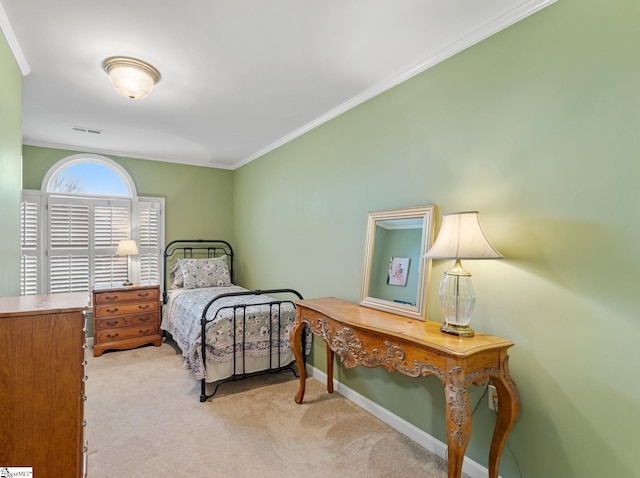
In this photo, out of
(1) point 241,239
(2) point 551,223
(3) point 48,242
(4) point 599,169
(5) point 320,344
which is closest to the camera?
(4) point 599,169

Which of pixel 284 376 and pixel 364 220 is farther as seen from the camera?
pixel 284 376

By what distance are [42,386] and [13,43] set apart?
6.43 ft

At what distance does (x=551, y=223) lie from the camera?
1.60 meters

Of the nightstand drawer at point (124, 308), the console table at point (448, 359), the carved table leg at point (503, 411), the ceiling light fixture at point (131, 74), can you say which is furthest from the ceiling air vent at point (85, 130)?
the carved table leg at point (503, 411)

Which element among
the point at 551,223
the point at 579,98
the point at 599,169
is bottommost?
the point at 551,223

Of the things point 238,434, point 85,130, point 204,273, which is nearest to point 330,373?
point 238,434

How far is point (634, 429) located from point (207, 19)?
2730mm

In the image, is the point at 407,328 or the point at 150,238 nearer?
the point at 407,328

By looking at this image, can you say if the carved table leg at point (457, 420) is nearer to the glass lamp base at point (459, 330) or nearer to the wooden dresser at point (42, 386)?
the glass lamp base at point (459, 330)

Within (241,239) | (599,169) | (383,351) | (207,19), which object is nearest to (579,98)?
(599,169)

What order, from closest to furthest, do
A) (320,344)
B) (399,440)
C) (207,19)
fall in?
(207,19) < (399,440) < (320,344)

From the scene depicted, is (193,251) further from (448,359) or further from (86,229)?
A: (448,359)

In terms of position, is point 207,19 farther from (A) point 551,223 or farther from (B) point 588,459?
(B) point 588,459

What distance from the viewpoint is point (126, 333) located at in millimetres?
3957
